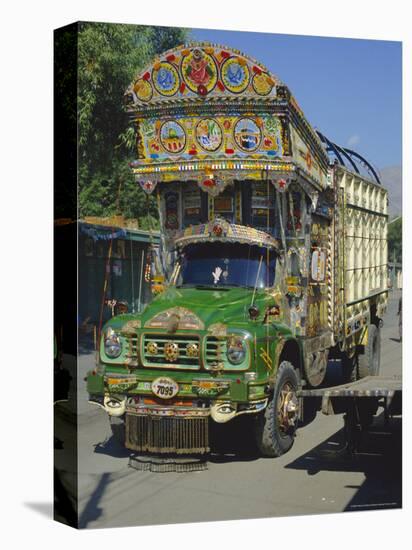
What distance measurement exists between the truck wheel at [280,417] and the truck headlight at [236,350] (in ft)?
2.38

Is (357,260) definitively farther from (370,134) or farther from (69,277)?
(69,277)

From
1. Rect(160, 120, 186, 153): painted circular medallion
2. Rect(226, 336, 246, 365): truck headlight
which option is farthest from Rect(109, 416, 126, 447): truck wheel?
Rect(160, 120, 186, 153): painted circular medallion

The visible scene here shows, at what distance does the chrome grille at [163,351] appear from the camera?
1370cm

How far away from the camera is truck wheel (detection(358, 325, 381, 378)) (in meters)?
15.9

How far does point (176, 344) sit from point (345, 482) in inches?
116

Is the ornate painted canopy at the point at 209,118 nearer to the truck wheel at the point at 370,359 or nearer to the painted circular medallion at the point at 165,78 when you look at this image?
the painted circular medallion at the point at 165,78

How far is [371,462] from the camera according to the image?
50.7 feet

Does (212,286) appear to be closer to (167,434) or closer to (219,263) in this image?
(219,263)

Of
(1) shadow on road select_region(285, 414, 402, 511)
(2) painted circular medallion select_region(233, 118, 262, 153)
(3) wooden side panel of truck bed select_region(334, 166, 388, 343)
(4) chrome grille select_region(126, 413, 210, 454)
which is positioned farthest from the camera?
(3) wooden side panel of truck bed select_region(334, 166, 388, 343)

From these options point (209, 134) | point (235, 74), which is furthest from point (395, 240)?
point (235, 74)

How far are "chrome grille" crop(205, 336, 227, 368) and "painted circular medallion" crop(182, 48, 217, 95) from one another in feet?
9.37

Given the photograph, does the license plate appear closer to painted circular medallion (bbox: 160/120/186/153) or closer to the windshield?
the windshield

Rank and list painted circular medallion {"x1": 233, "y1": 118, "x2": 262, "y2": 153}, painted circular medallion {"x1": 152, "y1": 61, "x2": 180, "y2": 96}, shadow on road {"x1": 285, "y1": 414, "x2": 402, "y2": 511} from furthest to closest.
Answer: shadow on road {"x1": 285, "y1": 414, "x2": 402, "y2": 511}, painted circular medallion {"x1": 233, "y1": 118, "x2": 262, "y2": 153}, painted circular medallion {"x1": 152, "y1": 61, "x2": 180, "y2": 96}

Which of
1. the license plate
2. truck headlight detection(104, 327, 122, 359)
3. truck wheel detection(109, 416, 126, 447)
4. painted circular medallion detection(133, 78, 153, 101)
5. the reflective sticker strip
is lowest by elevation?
truck wheel detection(109, 416, 126, 447)
